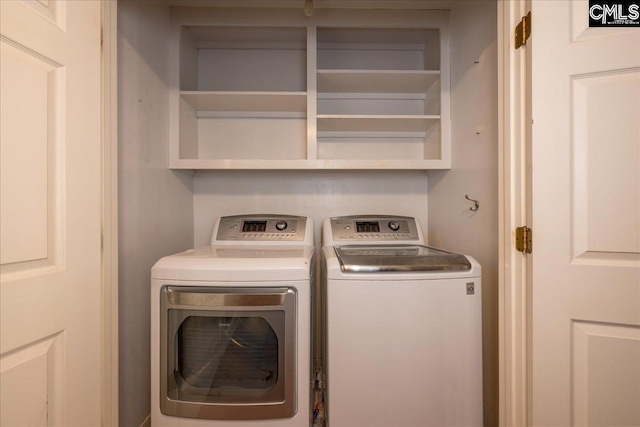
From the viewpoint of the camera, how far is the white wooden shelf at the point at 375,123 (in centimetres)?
186

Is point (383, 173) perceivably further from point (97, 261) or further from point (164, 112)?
point (97, 261)

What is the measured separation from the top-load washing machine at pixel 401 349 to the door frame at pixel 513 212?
0.43 ft

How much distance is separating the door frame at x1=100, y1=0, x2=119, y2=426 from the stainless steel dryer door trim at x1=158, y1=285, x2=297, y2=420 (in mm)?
181

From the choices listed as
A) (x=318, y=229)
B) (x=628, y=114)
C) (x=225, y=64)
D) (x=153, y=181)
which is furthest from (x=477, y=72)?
(x=153, y=181)

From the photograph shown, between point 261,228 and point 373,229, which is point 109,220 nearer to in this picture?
point 261,228

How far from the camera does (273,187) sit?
2191mm

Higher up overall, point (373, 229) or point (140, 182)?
point (140, 182)

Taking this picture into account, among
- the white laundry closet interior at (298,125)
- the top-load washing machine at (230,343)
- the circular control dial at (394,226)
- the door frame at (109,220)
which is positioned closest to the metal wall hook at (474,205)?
the white laundry closet interior at (298,125)

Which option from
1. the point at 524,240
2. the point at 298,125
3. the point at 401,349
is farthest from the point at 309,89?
the point at 401,349

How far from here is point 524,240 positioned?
1079mm

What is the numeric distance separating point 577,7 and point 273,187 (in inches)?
68.5

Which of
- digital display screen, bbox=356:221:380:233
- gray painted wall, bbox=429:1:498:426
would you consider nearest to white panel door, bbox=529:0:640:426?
gray painted wall, bbox=429:1:498:426

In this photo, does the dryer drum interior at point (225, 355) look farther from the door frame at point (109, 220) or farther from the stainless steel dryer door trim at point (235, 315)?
the door frame at point (109, 220)

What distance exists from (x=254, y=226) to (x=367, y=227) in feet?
2.32
